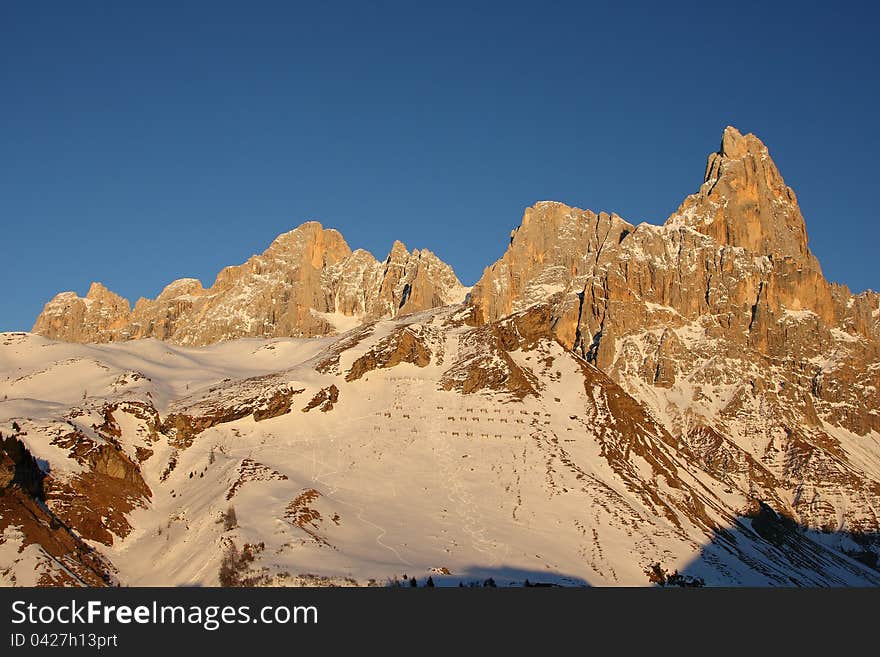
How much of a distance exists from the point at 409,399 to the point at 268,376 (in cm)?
1664

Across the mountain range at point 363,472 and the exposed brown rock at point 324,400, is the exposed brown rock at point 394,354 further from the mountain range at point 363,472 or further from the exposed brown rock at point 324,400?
the exposed brown rock at point 324,400

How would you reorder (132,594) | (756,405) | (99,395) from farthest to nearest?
1. (756,405)
2. (99,395)
3. (132,594)

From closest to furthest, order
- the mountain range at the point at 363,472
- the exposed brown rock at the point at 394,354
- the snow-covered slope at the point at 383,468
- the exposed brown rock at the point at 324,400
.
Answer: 1. the mountain range at the point at 363,472
2. the snow-covered slope at the point at 383,468
3. the exposed brown rock at the point at 324,400
4. the exposed brown rock at the point at 394,354

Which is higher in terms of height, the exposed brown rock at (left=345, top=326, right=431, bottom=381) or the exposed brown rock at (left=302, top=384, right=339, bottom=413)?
the exposed brown rock at (left=345, top=326, right=431, bottom=381)

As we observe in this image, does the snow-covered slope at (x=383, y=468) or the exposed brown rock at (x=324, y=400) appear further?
the exposed brown rock at (x=324, y=400)

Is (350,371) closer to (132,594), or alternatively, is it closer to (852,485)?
(132,594)

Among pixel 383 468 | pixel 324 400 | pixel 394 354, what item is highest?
pixel 394 354

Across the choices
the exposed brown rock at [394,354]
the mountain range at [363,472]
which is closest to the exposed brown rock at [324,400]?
the mountain range at [363,472]

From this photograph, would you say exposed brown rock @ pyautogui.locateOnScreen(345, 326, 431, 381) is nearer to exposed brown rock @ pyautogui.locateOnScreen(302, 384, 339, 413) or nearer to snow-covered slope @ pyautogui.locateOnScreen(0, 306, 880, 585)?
snow-covered slope @ pyautogui.locateOnScreen(0, 306, 880, 585)

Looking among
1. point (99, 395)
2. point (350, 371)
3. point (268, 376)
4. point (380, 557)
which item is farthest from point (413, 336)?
point (380, 557)

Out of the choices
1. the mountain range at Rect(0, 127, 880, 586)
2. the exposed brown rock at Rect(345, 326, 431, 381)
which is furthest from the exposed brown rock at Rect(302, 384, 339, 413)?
the exposed brown rock at Rect(345, 326, 431, 381)

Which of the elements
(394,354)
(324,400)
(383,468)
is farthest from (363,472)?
(394,354)

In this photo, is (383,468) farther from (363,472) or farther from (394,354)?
(394,354)

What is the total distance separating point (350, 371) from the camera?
102 meters
